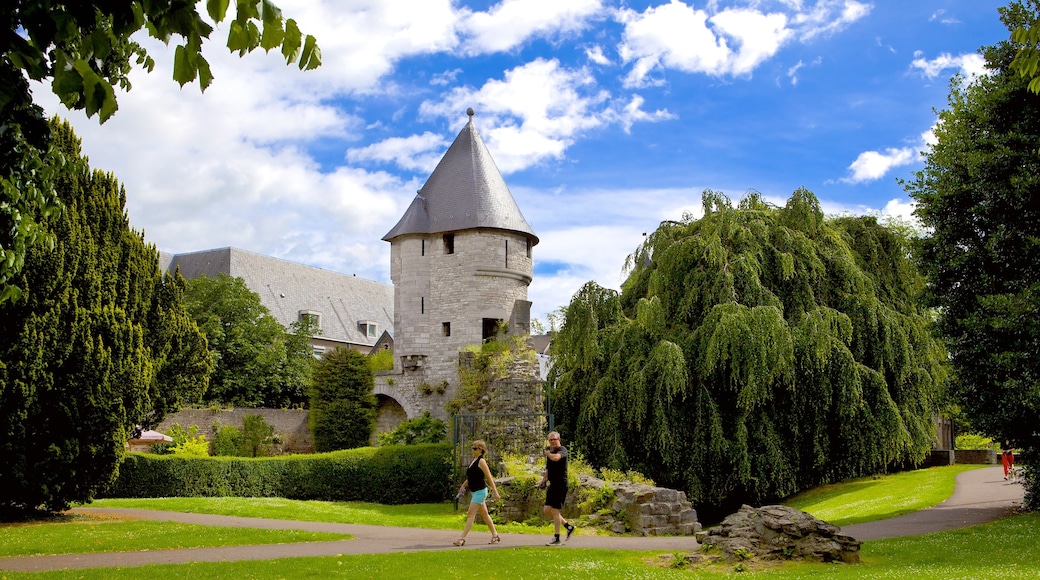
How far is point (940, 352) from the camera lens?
23000 millimetres

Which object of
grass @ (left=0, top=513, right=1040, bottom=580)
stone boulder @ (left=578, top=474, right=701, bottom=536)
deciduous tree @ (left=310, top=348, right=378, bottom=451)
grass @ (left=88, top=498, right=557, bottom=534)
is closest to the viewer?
grass @ (left=0, top=513, right=1040, bottom=580)

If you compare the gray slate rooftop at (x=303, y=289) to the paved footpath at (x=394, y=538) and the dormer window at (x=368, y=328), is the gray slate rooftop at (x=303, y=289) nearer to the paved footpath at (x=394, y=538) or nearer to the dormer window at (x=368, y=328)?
the dormer window at (x=368, y=328)

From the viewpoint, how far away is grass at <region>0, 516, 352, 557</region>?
11383 millimetres

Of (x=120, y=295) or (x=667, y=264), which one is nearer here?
(x=120, y=295)

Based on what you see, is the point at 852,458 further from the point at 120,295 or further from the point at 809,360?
the point at 120,295

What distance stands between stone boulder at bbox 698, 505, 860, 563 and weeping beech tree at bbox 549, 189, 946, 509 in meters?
8.44

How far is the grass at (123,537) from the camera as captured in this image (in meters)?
11.4

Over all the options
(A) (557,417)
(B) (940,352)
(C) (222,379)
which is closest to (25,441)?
(A) (557,417)

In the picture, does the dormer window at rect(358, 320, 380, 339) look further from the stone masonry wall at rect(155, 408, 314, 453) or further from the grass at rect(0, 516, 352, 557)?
the grass at rect(0, 516, 352, 557)

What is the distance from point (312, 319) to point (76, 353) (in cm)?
3852

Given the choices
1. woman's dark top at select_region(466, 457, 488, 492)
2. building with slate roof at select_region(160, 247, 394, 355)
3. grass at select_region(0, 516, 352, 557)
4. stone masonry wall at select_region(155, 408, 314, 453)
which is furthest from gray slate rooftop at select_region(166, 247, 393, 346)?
woman's dark top at select_region(466, 457, 488, 492)

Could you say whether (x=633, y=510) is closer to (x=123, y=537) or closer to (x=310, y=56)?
(x=123, y=537)

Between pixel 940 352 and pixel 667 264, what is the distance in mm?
7822

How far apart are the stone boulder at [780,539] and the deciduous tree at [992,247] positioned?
5427mm
